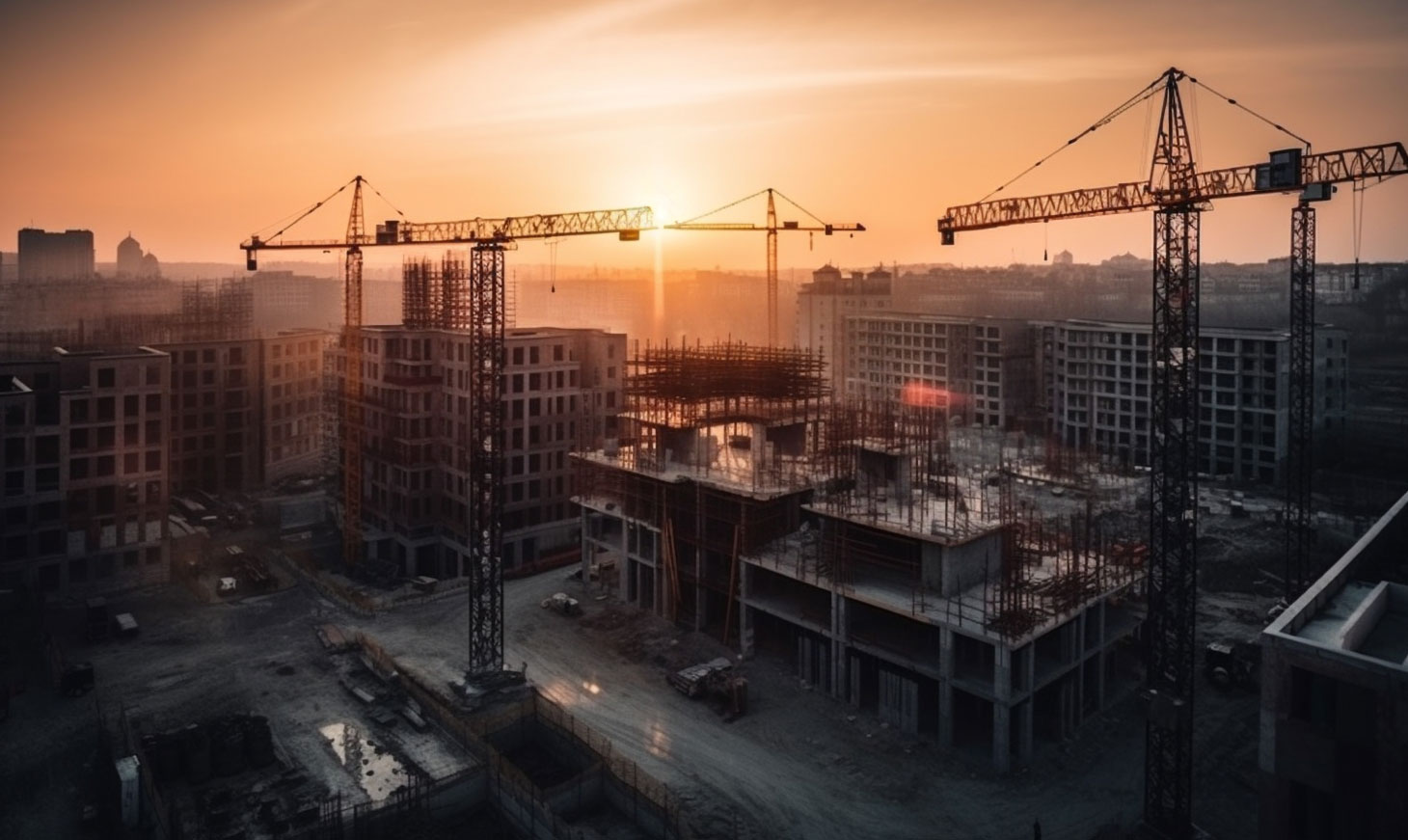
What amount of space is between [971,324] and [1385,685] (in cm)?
7510

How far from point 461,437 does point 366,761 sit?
28993mm

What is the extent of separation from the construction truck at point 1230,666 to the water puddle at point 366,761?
1251 inches

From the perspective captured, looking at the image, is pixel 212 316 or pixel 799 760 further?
pixel 212 316

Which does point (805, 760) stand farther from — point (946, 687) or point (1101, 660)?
point (1101, 660)

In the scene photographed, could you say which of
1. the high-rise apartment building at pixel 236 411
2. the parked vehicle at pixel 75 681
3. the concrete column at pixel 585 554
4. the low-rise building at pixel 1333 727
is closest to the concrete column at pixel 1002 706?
the low-rise building at pixel 1333 727

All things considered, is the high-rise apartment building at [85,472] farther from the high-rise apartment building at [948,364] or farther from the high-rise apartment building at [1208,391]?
the high-rise apartment building at [1208,391]

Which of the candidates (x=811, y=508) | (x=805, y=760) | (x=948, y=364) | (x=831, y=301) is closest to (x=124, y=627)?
(x=811, y=508)

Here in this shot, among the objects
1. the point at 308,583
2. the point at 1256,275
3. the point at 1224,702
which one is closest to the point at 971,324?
the point at 1224,702

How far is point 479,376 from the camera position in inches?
1528

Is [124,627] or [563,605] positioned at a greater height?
[563,605]

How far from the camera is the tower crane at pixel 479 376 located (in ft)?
126

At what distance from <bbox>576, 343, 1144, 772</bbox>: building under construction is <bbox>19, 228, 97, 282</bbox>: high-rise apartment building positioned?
148 metres

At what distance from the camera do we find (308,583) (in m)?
51.7

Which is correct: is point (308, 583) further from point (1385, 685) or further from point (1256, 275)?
point (1256, 275)
